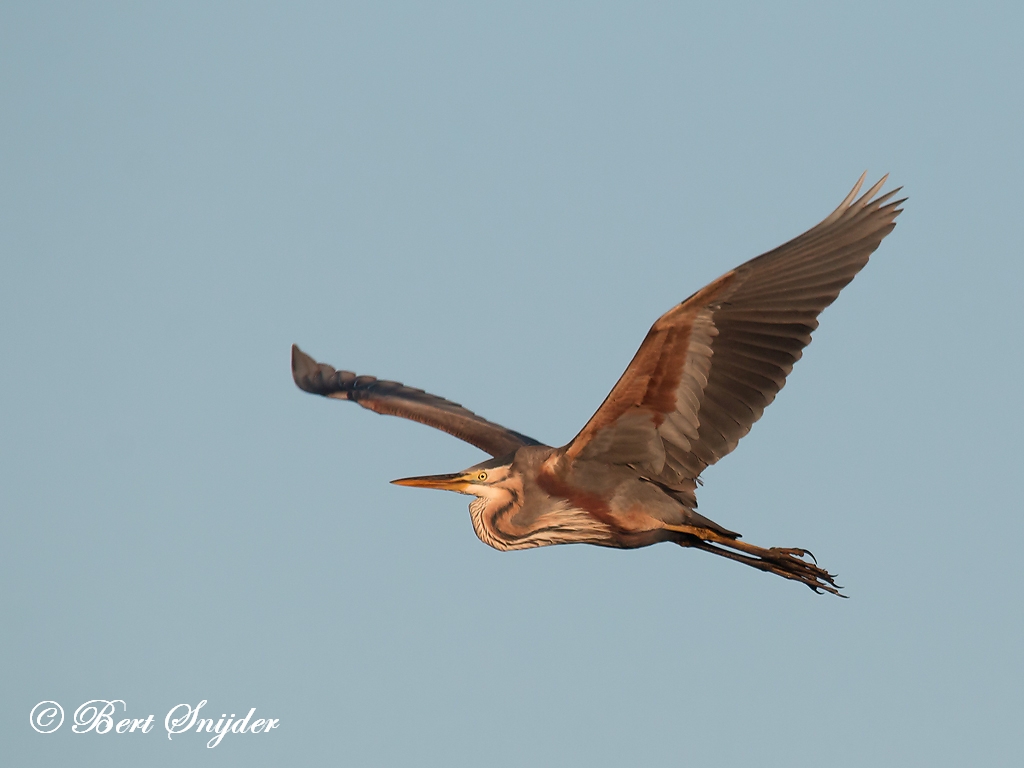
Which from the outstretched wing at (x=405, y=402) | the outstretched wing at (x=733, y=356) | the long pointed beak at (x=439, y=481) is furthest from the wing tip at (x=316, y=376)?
the outstretched wing at (x=733, y=356)

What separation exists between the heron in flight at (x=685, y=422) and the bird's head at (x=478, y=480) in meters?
0.01

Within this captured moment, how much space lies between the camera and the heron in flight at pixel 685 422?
8742 millimetres

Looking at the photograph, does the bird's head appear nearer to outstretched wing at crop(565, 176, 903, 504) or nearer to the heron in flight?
the heron in flight

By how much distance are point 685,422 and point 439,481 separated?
1871 millimetres

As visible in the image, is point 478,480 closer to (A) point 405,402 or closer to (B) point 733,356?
(B) point 733,356

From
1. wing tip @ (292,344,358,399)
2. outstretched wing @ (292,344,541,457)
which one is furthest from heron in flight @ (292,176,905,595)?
wing tip @ (292,344,358,399)

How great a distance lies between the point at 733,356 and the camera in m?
8.99

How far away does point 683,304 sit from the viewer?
8422 millimetres

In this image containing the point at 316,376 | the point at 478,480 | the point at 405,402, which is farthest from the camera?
the point at 316,376

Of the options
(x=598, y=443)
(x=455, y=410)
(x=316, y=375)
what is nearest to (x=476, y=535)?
(x=598, y=443)

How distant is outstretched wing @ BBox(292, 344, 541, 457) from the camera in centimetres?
1174

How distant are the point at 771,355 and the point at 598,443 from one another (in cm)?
132

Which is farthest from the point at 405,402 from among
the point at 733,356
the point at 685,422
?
the point at 733,356

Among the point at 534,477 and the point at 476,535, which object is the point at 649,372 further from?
the point at 476,535
